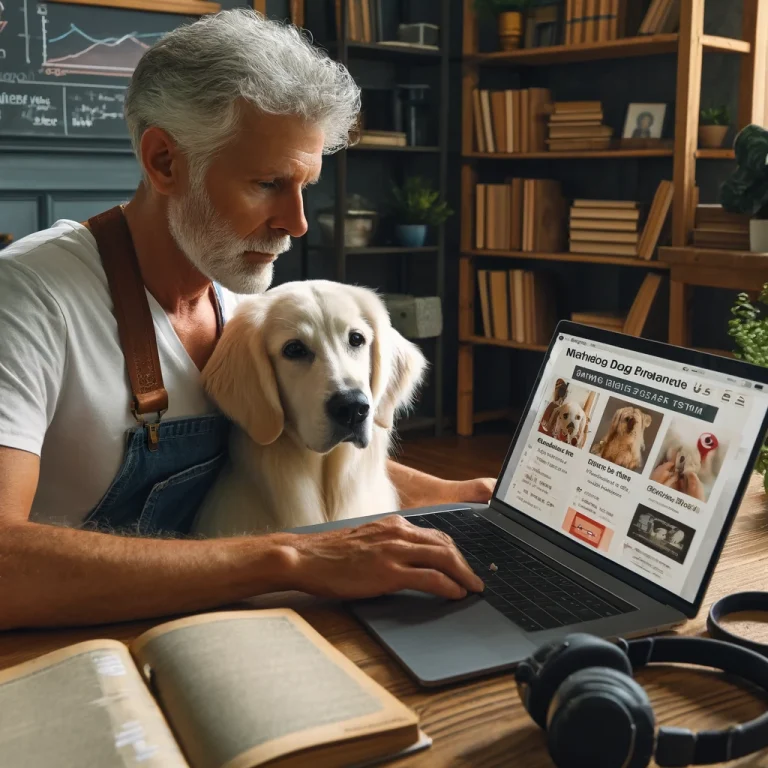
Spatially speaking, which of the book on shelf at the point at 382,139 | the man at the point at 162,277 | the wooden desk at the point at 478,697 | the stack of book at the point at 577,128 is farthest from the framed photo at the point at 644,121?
the wooden desk at the point at 478,697

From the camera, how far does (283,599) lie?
96 centimetres

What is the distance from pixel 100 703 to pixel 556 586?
0.47 m

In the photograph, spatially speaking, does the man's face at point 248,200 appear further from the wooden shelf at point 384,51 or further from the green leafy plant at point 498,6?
the green leafy plant at point 498,6

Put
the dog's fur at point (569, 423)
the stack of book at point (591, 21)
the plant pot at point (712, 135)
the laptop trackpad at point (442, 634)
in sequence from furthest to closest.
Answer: the stack of book at point (591, 21) < the plant pot at point (712, 135) < the dog's fur at point (569, 423) < the laptop trackpad at point (442, 634)

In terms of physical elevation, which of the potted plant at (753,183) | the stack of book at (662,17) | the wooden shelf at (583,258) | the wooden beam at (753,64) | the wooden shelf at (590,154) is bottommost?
the wooden shelf at (583,258)

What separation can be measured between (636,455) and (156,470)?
27.9 inches

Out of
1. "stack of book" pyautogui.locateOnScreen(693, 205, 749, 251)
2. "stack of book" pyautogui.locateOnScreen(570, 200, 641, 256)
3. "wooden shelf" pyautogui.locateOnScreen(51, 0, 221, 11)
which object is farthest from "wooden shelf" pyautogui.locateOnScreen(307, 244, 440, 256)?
"stack of book" pyautogui.locateOnScreen(693, 205, 749, 251)

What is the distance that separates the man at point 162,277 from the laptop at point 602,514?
0.23 m

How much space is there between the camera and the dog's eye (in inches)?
59.3

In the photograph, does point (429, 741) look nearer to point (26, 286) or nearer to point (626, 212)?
point (26, 286)

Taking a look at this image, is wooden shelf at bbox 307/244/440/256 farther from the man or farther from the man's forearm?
the man's forearm

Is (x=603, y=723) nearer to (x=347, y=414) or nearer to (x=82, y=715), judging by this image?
(x=82, y=715)

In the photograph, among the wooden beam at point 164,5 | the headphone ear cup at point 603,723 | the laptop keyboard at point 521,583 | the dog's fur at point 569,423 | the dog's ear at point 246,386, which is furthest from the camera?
the wooden beam at point 164,5

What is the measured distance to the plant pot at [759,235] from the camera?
305 cm
